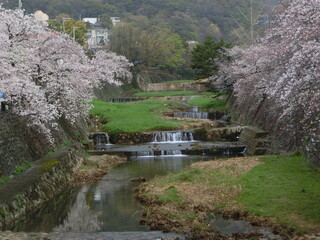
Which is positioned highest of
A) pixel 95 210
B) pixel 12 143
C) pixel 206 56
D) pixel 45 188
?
pixel 206 56

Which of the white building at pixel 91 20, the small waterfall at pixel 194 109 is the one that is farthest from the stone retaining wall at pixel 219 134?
the white building at pixel 91 20

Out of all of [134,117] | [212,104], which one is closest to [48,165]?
[134,117]

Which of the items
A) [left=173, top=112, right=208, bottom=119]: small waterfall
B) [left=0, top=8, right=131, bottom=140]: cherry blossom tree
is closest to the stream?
[left=0, top=8, right=131, bottom=140]: cherry blossom tree

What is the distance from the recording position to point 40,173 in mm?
15742

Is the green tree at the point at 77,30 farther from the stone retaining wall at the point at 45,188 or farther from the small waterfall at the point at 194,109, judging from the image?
the stone retaining wall at the point at 45,188

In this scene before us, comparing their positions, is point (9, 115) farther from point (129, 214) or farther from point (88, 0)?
point (88, 0)

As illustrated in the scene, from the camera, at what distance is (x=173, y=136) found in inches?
1166

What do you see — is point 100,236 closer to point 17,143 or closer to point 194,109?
point 17,143

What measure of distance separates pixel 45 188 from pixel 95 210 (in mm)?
2584

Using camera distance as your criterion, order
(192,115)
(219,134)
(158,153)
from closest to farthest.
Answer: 1. (158,153)
2. (219,134)
3. (192,115)

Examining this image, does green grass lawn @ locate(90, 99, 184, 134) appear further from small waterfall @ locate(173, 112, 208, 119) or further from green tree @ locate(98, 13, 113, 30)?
green tree @ locate(98, 13, 113, 30)

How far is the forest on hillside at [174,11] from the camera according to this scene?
104m

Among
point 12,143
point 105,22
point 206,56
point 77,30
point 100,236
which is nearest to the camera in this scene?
point 100,236

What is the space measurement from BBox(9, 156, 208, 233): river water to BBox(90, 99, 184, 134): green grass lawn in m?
11.5
